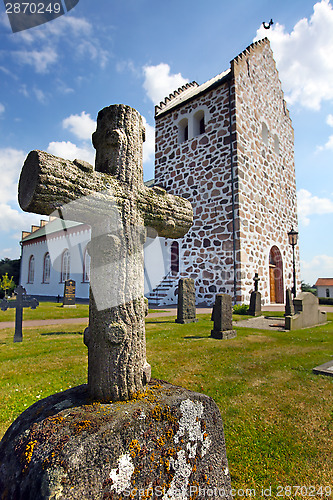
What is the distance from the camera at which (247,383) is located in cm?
355

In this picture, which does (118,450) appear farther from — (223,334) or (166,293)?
(166,293)

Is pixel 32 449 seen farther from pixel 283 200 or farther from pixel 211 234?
pixel 283 200

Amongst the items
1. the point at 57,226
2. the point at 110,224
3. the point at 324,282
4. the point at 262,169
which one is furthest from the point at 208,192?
the point at 324,282

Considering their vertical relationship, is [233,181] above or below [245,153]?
below

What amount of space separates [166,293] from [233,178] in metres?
6.13

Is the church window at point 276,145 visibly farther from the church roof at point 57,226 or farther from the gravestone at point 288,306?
the church roof at point 57,226

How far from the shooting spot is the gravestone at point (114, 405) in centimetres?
128

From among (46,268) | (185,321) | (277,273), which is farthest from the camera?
A: (46,268)

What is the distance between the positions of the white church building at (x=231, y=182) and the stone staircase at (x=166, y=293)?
→ 5 centimetres

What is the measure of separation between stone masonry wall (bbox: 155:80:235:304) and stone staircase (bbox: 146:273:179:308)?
732 mm

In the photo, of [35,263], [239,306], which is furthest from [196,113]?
[35,263]

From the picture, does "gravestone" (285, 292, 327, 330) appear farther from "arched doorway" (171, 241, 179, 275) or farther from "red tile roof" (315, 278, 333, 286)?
"red tile roof" (315, 278, 333, 286)

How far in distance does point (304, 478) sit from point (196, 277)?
10.5 m

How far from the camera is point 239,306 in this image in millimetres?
10531
